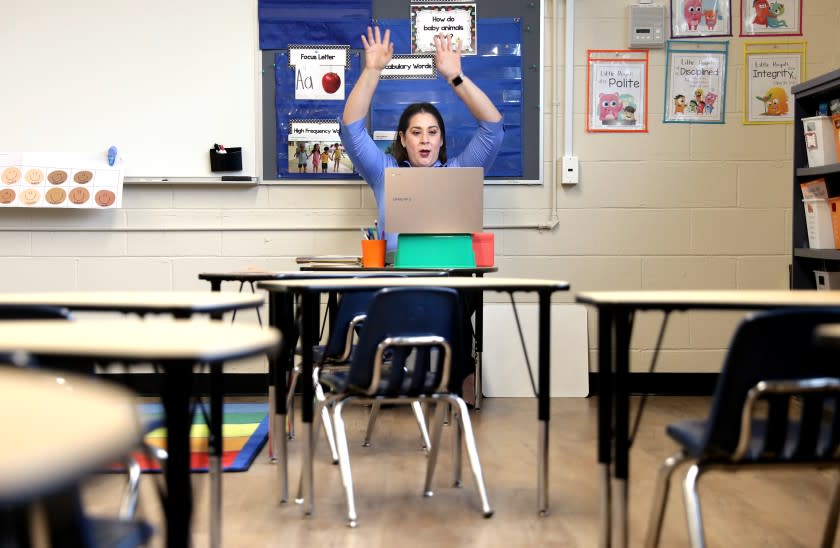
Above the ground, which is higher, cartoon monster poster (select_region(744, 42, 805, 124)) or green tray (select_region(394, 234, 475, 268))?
cartoon monster poster (select_region(744, 42, 805, 124))

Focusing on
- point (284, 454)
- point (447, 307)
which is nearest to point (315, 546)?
point (284, 454)

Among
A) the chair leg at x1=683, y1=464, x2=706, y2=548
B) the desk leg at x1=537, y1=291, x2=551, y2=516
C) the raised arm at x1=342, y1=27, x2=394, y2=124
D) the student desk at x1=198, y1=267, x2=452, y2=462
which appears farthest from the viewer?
the raised arm at x1=342, y1=27, x2=394, y2=124

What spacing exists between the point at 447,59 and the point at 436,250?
45.0 inches

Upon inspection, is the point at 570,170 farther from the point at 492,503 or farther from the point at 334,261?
the point at 492,503

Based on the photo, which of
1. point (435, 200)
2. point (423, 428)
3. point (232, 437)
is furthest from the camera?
point (435, 200)

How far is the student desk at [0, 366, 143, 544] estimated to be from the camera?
1.72ft

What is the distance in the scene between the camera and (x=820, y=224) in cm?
403

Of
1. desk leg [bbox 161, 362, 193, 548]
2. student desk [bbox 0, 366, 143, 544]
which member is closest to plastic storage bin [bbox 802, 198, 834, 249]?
desk leg [bbox 161, 362, 193, 548]

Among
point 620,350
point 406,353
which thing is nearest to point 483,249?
point 406,353

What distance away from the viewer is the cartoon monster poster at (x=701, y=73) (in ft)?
16.6

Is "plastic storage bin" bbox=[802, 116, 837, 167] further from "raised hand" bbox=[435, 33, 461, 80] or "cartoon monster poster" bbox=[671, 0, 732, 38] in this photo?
"raised hand" bbox=[435, 33, 461, 80]

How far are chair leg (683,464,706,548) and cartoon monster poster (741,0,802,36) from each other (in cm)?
392

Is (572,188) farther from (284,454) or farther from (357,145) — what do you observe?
(284,454)

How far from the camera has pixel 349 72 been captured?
502 cm
